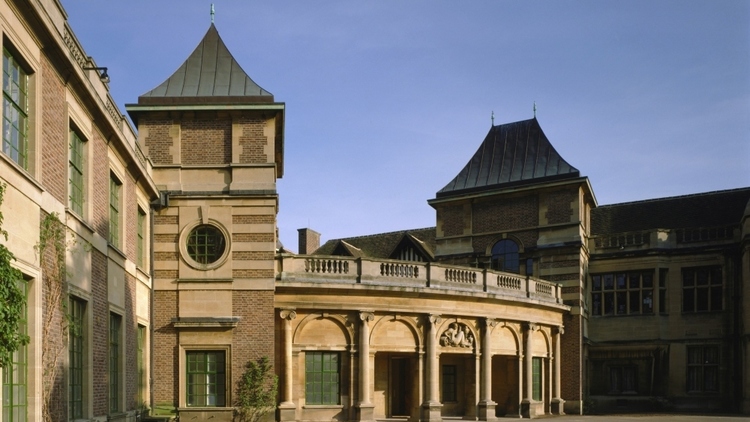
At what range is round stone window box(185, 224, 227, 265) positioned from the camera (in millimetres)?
25422

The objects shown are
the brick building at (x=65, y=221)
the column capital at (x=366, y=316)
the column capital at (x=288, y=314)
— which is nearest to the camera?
the brick building at (x=65, y=221)

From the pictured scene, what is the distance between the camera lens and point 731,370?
3622cm

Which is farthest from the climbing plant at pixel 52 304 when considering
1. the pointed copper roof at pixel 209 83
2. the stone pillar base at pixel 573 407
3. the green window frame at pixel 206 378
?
the stone pillar base at pixel 573 407

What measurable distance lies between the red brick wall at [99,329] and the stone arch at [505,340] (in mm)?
16010

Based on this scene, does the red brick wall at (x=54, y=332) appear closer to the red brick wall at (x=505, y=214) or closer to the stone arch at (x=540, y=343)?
the stone arch at (x=540, y=343)

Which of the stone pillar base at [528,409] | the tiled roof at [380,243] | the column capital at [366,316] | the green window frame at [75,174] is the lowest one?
the stone pillar base at [528,409]

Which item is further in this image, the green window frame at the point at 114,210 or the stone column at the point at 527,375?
the stone column at the point at 527,375

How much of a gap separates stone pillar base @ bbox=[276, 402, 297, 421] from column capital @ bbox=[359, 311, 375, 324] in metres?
3.43

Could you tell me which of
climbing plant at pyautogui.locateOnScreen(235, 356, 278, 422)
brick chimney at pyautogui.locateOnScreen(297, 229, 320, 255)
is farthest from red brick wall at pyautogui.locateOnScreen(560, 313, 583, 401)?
brick chimney at pyautogui.locateOnScreen(297, 229, 320, 255)

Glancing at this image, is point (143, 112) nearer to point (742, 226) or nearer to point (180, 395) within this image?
point (180, 395)

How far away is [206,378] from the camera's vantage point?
82.1 feet

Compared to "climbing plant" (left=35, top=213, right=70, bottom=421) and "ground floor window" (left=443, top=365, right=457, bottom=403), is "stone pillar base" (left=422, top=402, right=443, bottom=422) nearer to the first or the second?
"ground floor window" (left=443, top=365, right=457, bottom=403)

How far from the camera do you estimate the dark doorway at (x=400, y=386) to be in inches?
1196

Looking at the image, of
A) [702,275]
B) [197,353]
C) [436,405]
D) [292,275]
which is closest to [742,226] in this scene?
[702,275]
